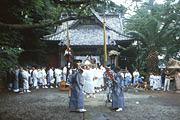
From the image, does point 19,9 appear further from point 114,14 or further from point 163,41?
point 114,14

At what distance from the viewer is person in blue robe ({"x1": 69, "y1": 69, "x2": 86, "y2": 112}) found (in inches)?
286

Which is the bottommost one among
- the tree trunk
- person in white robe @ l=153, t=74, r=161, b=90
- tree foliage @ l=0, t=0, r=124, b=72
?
person in white robe @ l=153, t=74, r=161, b=90

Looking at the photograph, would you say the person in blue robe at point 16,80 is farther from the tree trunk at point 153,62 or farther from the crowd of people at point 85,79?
the tree trunk at point 153,62

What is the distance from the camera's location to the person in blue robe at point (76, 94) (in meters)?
7.27

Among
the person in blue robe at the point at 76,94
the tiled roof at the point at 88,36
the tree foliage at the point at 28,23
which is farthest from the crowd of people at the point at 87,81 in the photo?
the tiled roof at the point at 88,36

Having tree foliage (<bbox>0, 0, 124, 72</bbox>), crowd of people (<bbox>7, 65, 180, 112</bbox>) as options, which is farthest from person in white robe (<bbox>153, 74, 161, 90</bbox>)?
tree foliage (<bbox>0, 0, 124, 72</bbox>)

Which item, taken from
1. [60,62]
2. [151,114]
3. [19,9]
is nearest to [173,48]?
[60,62]

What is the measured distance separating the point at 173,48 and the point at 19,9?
54.1 ft

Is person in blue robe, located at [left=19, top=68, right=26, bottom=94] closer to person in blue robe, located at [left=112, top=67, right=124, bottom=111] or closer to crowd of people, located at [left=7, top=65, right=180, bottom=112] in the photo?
crowd of people, located at [left=7, top=65, right=180, bottom=112]

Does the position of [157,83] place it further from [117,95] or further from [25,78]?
[25,78]

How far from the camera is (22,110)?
7.56m

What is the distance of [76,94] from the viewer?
7.41m

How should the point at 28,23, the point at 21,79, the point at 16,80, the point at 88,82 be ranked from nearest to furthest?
the point at 88,82, the point at 28,23, the point at 21,79, the point at 16,80

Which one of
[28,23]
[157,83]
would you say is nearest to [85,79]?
[28,23]
